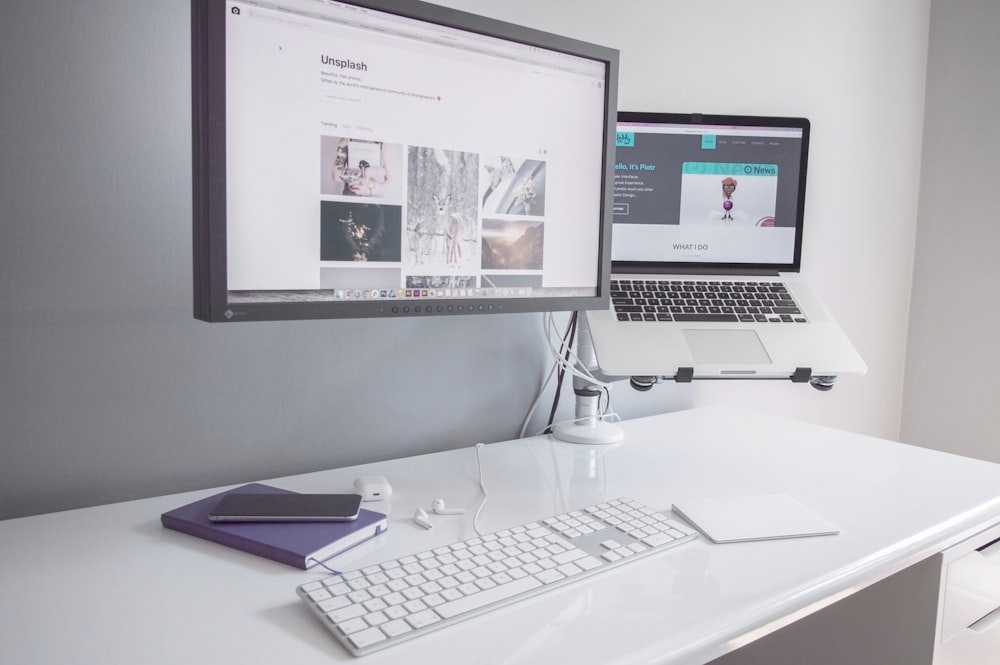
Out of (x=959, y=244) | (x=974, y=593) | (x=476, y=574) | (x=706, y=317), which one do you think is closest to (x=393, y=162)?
(x=476, y=574)

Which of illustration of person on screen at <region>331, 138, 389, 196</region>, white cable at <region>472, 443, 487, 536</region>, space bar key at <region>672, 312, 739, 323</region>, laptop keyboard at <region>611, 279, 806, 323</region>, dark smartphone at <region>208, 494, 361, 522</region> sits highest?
illustration of person on screen at <region>331, 138, 389, 196</region>

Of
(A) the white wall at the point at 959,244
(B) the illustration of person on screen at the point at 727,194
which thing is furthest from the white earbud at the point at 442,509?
(A) the white wall at the point at 959,244

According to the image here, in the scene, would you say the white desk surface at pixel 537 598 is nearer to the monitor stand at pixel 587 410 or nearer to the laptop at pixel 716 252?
the monitor stand at pixel 587 410

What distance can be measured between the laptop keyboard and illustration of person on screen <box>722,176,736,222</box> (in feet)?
0.39

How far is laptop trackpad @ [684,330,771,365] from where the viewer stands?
104cm

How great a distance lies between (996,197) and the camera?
1525mm

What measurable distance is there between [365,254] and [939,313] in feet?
4.87

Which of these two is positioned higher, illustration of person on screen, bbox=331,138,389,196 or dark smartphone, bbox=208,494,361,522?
illustration of person on screen, bbox=331,138,389,196

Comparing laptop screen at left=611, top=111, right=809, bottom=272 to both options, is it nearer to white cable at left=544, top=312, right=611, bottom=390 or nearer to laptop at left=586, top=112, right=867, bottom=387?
laptop at left=586, top=112, right=867, bottom=387

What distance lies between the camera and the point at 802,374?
1.06 meters

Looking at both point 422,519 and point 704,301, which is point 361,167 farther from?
point 704,301

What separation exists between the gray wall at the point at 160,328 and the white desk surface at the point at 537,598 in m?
0.07

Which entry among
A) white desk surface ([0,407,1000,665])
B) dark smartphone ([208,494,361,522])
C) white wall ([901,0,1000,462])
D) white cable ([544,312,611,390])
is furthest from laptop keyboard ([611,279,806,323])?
white wall ([901,0,1000,462])

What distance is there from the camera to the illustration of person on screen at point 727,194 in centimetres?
117
